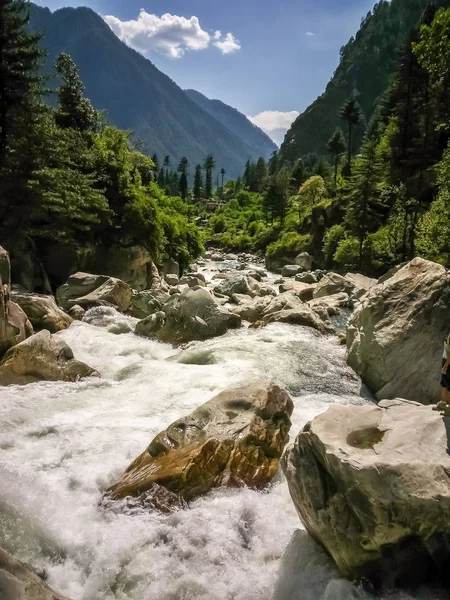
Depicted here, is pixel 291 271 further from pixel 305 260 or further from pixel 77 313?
pixel 77 313

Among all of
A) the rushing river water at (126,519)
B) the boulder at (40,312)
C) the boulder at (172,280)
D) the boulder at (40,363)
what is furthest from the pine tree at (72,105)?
the rushing river water at (126,519)

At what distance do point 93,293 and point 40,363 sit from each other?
31.7 ft

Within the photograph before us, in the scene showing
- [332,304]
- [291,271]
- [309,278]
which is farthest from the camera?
[291,271]

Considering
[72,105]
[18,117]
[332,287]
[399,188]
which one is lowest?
[332,287]

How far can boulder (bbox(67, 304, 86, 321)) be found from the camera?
58.5 ft

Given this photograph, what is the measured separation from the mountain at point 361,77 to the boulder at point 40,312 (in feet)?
468

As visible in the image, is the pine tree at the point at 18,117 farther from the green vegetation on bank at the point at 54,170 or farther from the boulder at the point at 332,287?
the boulder at the point at 332,287

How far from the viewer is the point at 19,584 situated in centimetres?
342

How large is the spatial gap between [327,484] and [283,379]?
23.7ft

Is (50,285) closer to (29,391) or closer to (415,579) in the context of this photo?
(29,391)

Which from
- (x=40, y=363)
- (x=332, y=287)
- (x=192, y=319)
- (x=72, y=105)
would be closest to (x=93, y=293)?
(x=192, y=319)

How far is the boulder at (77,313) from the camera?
17.8m

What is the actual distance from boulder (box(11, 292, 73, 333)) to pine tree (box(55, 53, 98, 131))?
1814 cm

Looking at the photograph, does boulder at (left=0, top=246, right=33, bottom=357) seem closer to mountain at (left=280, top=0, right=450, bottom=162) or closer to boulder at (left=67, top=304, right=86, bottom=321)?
boulder at (left=67, top=304, right=86, bottom=321)
